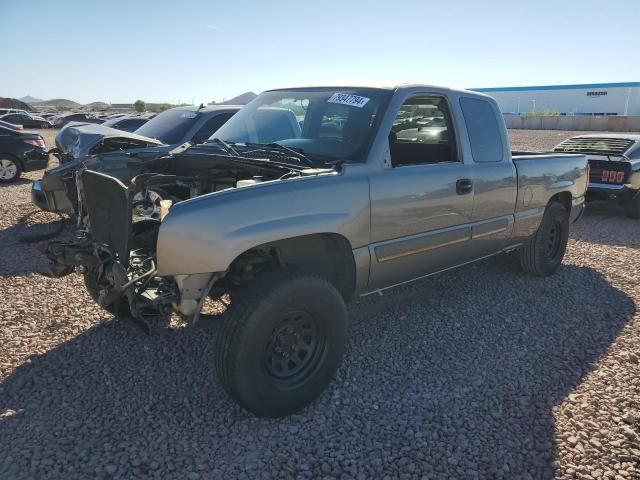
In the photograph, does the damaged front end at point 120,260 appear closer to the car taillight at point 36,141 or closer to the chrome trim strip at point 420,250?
the chrome trim strip at point 420,250

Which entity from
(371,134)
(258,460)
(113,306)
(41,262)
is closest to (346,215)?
(371,134)

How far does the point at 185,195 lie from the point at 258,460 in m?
2.31

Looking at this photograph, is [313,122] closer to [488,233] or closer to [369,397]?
[488,233]

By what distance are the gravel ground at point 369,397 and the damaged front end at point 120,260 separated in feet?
1.78

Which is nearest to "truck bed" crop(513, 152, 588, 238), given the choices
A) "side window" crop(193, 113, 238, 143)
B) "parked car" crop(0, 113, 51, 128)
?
"side window" crop(193, 113, 238, 143)

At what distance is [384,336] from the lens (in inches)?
156

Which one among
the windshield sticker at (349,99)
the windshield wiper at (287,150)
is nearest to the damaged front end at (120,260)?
the windshield wiper at (287,150)

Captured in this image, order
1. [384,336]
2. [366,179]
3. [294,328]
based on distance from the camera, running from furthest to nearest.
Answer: [384,336], [366,179], [294,328]

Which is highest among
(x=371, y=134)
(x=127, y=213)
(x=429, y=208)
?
(x=371, y=134)

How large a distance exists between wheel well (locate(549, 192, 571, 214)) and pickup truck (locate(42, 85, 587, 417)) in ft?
2.64

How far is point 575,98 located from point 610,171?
55.2 meters

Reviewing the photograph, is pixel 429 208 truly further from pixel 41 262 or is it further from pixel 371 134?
pixel 41 262

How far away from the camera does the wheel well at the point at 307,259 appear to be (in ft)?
9.82

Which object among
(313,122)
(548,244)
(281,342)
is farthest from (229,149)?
(548,244)
